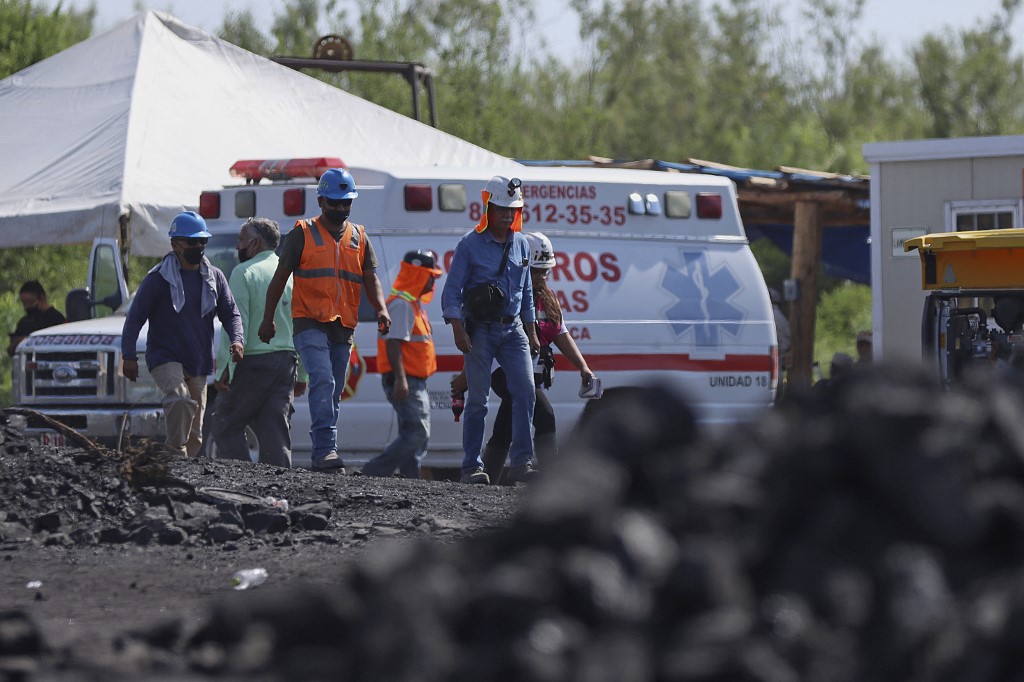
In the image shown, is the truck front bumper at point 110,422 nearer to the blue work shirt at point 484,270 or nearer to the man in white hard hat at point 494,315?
the man in white hard hat at point 494,315

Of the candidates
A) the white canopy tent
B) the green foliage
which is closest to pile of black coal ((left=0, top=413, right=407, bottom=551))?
the white canopy tent

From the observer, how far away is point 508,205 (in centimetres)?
980

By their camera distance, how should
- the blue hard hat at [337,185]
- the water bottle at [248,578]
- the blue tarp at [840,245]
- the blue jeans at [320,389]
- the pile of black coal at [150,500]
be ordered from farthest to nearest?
the blue tarp at [840,245] → the blue hard hat at [337,185] → the blue jeans at [320,389] → the pile of black coal at [150,500] → the water bottle at [248,578]

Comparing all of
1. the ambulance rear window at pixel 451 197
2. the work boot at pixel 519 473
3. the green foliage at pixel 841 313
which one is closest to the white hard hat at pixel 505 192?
the ambulance rear window at pixel 451 197

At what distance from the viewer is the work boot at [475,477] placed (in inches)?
389

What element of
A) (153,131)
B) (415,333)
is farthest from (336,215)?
(153,131)

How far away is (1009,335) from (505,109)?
27391 mm

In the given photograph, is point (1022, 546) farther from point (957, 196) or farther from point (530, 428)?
point (957, 196)

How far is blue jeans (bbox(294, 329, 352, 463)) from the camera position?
9.52 m

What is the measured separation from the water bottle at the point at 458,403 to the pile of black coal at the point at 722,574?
7737 millimetres

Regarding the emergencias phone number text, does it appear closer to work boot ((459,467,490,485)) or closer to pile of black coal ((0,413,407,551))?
work boot ((459,467,490,485))

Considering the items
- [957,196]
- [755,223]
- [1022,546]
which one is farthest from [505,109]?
[1022,546]

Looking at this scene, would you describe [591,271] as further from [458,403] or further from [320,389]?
[320,389]

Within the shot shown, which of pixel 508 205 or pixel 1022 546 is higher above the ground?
pixel 508 205
